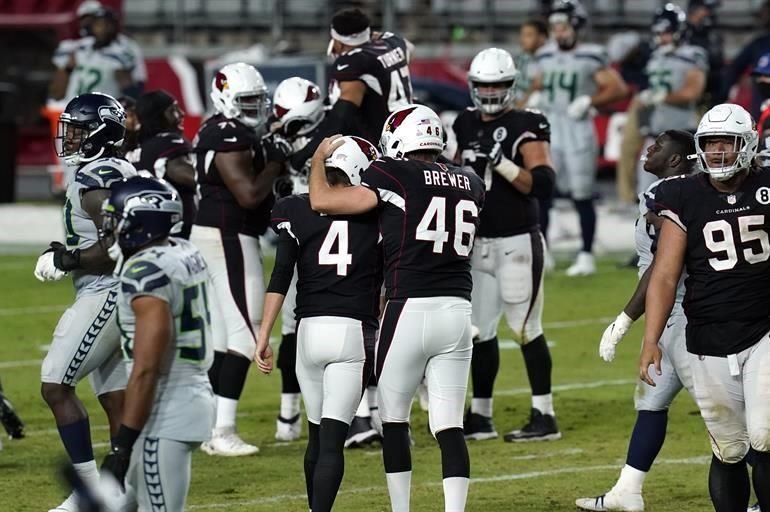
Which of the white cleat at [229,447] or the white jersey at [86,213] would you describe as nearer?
the white jersey at [86,213]

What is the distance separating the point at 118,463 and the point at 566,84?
970cm

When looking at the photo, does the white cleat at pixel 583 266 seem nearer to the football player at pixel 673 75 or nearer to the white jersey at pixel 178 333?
the football player at pixel 673 75

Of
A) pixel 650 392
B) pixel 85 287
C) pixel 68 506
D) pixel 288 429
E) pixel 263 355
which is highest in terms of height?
pixel 85 287

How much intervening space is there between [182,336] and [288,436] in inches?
132

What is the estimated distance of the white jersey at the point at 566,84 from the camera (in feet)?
47.4

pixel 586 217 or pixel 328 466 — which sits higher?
pixel 328 466

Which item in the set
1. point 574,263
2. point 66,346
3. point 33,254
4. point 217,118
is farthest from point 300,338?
point 33,254

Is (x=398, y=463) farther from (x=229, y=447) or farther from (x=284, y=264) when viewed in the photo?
(x=229, y=447)

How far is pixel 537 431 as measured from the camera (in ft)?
29.1

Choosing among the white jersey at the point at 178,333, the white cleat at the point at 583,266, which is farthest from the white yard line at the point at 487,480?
the white cleat at the point at 583,266

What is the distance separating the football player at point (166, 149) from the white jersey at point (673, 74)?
6.96 meters

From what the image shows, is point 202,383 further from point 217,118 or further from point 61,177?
point 61,177

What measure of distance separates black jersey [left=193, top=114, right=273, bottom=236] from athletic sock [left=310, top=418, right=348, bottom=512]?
224cm

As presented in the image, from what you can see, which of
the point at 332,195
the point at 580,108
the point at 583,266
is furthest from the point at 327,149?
the point at 583,266
